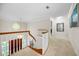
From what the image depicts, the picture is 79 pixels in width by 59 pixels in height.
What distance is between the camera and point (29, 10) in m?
1.93

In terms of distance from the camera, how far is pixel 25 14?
1.93m

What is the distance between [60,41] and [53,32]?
0.58 feet

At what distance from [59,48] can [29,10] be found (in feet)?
2.44

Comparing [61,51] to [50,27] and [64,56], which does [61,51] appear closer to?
[64,56]

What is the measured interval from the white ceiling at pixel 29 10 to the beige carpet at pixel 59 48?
0.41m

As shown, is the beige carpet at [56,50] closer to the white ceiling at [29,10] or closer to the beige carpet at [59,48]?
the beige carpet at [59,48]

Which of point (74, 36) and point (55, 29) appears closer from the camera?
point (74, 36)

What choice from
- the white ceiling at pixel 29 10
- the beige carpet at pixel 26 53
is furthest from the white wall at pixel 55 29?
the beige carpet at pixel 26 53

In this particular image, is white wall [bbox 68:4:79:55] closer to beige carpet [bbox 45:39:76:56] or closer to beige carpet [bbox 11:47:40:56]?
beige carpet [bbox 45:39:76:56]

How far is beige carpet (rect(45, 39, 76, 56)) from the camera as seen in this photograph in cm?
190

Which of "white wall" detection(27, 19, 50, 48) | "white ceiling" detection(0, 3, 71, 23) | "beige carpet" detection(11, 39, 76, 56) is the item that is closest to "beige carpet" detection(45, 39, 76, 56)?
"beige carpet" detection(11, 39, 76, 56)

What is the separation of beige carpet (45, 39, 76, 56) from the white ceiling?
0.41 metres

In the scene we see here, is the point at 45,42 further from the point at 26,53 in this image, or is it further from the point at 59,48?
the point at 26,53

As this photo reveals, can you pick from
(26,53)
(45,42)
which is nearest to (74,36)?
(45,42)
